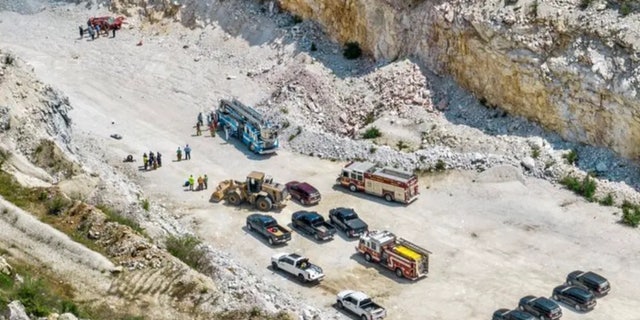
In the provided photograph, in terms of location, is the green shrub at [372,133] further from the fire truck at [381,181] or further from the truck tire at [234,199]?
the truck tire at [234,199]

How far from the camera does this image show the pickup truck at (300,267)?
1524 inches

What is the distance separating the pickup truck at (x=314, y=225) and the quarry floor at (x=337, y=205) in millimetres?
379

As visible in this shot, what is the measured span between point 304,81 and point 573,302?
77.9 ft

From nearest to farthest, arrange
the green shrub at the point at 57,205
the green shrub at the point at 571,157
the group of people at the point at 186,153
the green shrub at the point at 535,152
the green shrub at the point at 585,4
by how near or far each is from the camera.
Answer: the green shrub at the point at 57,205
the green shrub at the point at 571,157
the green shrub at the point at 535,152
the green shrub at the point at 585,4
the group of people at the point at 186,153

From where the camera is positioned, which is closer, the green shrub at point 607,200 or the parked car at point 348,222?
the parked car at point 348,222

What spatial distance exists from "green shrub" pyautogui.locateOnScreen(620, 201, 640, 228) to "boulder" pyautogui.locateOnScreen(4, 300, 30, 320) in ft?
94.2

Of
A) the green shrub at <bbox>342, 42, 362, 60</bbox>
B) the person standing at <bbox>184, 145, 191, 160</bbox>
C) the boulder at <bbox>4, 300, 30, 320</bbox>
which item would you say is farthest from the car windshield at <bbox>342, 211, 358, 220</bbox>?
the boulder at <bbox>4, 300, 30, 320</bbox>

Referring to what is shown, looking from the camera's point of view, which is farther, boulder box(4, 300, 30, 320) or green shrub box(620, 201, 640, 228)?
green shrub box(620, 201, 640, 228)

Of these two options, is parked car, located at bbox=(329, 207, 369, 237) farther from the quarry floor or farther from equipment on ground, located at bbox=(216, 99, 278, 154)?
equipment on ground, located at bbox=(216, 99, 278, 154)

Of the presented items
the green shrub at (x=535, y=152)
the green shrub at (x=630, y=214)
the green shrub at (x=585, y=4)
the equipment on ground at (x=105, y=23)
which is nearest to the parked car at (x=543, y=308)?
the green shrub at (x=630, y=214)

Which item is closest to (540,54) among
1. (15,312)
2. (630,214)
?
(630,214)

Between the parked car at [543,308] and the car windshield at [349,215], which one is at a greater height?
the parked car at [543,308]

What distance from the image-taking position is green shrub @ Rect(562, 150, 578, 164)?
4797cm

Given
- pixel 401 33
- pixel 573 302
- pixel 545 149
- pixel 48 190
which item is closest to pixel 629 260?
pixel 573 302
